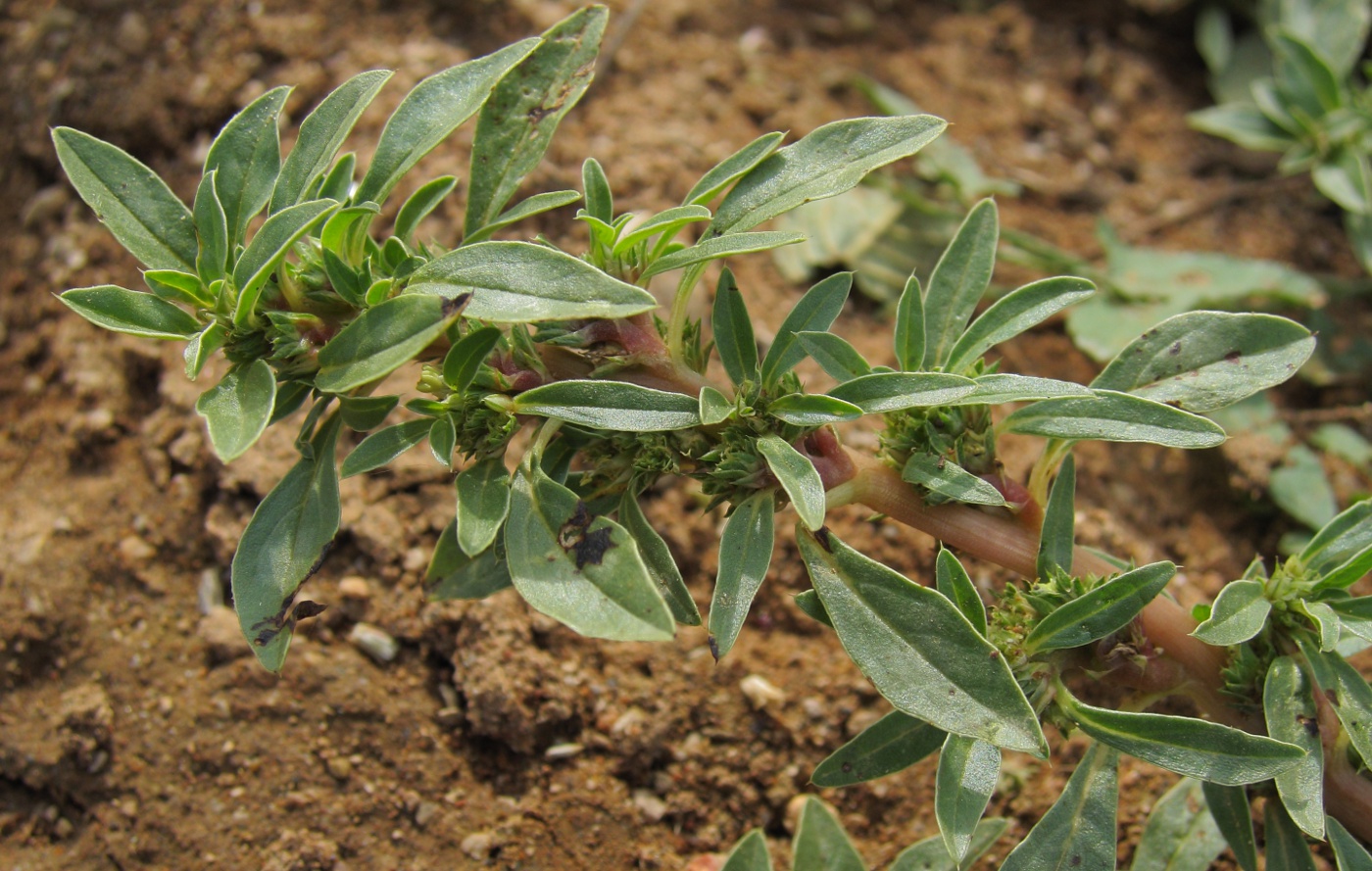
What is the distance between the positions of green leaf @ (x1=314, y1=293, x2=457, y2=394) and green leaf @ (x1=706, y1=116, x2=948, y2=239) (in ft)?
2.11

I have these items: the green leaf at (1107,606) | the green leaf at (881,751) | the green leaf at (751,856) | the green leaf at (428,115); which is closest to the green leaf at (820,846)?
the green leaf at (751,856)

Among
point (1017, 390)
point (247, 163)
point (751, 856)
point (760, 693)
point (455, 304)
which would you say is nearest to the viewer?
point (455, 304)

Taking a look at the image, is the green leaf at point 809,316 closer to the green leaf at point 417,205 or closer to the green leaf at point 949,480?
the green leaf at point 949,480

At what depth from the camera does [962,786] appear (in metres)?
1.83

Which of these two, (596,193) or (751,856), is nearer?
(596,193)

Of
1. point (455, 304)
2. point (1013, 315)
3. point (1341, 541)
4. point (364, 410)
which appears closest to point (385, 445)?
point (364, 410)

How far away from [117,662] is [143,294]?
1.21m

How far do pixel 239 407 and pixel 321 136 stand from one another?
1.87ft

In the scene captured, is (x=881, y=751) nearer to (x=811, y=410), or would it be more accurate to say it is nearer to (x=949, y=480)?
(x=949, y=480)

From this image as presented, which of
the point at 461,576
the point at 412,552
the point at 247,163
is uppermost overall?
the point at 247,163

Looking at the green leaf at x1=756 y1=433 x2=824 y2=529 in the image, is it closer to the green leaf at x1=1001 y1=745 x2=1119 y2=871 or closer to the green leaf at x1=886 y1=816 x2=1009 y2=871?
the green leaf at x1=1001 y1=745 x2=1119 y2=871

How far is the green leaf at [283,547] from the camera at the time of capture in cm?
186

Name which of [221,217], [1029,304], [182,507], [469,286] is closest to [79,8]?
[182,507]

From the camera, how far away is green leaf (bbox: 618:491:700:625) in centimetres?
191
